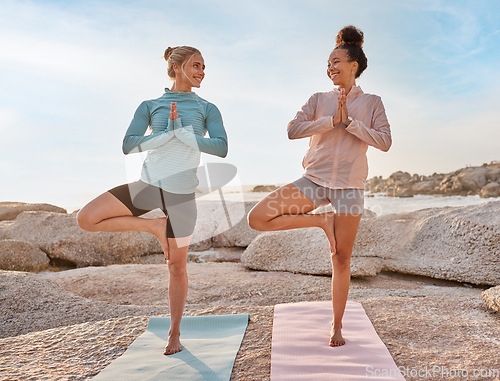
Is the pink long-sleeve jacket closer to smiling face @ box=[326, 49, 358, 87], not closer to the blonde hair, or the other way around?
smiling face @ box=[326, 49, 358, 87]

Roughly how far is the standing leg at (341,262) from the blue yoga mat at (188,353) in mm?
772

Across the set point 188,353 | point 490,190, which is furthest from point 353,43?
point 490,190

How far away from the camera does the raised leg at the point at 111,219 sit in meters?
2.66

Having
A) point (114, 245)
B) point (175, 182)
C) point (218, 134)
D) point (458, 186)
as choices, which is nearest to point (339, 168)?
point (218, 134)

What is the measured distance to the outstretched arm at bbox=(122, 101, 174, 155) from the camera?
8.71ft

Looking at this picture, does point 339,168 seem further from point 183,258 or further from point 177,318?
point 177,318

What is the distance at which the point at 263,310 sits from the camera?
3.79 metres

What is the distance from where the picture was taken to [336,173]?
9.14 ft

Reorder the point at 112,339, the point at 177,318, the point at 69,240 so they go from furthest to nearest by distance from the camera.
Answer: the point at 69,240 → the point at 112,339 → the point at 177,318

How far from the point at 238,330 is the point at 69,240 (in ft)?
16.5

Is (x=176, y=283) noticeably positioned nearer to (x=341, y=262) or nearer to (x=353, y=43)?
(x=341, y=262)

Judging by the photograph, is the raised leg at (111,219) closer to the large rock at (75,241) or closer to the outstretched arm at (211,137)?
the outstretched arm at (211,137)

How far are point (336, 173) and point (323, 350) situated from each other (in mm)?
1299

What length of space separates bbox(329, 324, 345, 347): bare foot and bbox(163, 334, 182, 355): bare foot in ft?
3.79
